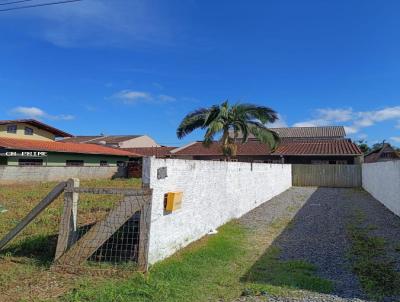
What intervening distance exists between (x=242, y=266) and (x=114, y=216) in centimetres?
212

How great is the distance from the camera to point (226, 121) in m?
17.4

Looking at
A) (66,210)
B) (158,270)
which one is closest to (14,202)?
(66,210)

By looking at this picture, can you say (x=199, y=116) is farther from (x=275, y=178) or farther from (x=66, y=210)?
(x=66, y=210)

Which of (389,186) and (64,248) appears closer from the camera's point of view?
(64,248)

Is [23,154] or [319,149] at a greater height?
[319,149]

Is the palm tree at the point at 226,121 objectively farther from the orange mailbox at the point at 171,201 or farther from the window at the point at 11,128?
the window at the point at 11,128

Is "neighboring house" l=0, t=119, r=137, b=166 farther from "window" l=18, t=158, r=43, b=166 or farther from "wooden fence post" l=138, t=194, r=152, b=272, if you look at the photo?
"wooden fence post" l=138, t=194, r=152, b=272

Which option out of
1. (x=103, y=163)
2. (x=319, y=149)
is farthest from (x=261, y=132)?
(x=103, y=163)

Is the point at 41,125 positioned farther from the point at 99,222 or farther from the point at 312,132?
the point at 312,132

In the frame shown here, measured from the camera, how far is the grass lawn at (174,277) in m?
4.30

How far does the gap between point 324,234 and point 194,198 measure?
133 inches

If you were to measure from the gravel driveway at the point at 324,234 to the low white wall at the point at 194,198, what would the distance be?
898 mm

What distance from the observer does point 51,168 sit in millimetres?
23250

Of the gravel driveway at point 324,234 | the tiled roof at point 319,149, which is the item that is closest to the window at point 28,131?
the tiled roof at point 319,149
